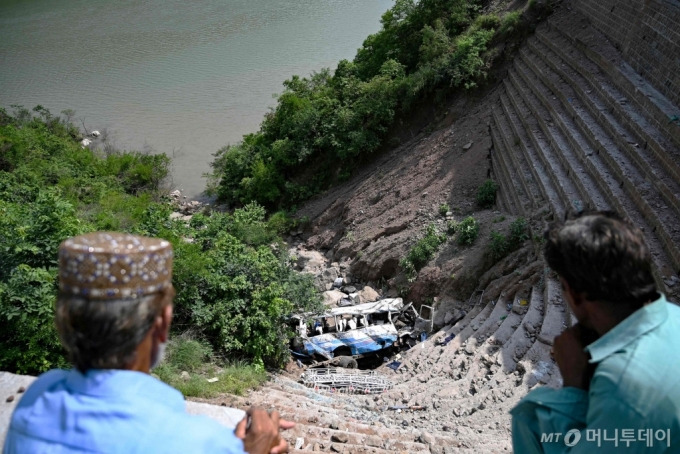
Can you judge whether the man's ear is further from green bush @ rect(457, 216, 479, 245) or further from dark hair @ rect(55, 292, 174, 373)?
green bush @ rect(457, 216, 479, 245)

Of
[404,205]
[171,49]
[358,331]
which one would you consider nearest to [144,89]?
[171,49]

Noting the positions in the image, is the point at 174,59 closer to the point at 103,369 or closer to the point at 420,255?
the point at 420,255

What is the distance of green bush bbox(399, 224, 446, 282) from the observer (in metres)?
9.90

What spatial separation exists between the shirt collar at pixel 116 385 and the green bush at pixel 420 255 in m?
8.47

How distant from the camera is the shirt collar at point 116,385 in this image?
1478 mm

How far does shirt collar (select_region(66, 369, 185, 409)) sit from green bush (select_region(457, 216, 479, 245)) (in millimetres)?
8474

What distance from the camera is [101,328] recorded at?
1489 millimetres

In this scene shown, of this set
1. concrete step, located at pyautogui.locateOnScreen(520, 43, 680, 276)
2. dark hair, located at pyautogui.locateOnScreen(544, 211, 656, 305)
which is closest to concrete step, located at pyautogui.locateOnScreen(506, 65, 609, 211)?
concrete step, located at pyautogui.locateOnScreen(520, 43, 680, 276)

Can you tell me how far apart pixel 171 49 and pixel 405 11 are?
13088 mm

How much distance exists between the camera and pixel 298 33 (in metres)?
25.6

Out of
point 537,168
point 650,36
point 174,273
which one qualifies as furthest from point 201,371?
point 650,36

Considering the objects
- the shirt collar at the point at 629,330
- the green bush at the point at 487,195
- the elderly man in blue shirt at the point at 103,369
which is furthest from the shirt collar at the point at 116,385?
the green bush at the point at 487,195

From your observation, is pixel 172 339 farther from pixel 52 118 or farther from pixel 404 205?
pixel 52 118

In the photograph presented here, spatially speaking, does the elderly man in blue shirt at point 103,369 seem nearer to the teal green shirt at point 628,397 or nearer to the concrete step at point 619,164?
the teal green shirt at point 628,397
